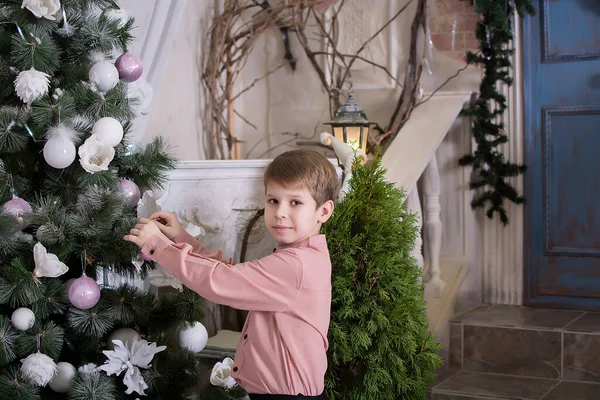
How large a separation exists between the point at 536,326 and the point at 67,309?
91.8 inches

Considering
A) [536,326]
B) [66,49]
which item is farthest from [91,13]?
[536,326]

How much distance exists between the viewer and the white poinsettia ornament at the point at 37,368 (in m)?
1.87

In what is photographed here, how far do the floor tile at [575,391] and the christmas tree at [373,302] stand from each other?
97 cm

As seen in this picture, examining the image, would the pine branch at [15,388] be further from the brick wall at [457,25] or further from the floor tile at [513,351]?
the brick wall at [457,25]

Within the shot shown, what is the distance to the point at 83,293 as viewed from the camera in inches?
75.4

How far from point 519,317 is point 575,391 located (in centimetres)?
62

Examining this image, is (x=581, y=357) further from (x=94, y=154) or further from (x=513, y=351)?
(x=94, y=154)

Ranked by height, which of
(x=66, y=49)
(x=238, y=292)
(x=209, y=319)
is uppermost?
(x=66, y=49)

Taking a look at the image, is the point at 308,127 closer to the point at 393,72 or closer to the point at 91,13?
the point at 393,72

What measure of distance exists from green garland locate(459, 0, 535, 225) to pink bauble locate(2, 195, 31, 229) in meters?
2.70

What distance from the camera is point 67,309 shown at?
202 cm

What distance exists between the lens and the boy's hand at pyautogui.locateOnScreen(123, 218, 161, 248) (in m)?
1.89

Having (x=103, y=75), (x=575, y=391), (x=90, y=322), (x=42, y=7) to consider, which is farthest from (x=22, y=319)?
(x=575, y=391)

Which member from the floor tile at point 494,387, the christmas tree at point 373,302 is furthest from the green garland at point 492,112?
the christmas tree at point 373,302
